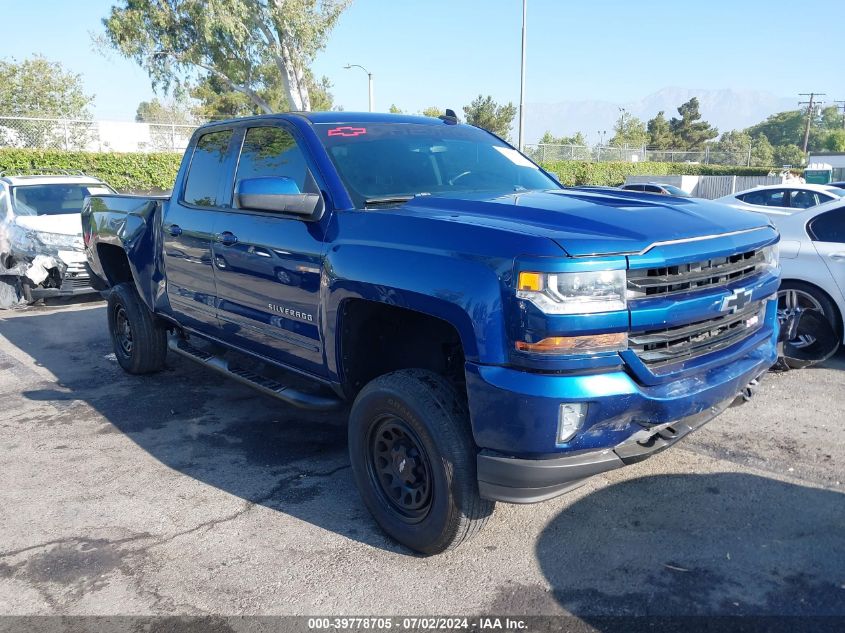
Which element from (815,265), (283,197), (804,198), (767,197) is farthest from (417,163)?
(767,197)

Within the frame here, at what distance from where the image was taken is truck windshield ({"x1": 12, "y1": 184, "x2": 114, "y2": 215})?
34.8 feet

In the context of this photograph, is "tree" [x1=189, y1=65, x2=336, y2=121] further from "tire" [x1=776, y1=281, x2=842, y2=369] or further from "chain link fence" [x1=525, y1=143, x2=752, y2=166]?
"tire" [x1=776, y1=281, x2=842, y2=369]

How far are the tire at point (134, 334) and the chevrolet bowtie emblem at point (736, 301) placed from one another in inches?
181

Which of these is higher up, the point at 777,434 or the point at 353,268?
the point at 353,268

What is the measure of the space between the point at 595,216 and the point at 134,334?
4.39 meters

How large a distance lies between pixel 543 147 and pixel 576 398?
35.4 meters

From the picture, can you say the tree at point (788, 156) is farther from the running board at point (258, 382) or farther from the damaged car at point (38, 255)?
the running board at point (258, 382)

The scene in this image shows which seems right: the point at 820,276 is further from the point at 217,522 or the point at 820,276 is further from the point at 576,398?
the point at 217,522

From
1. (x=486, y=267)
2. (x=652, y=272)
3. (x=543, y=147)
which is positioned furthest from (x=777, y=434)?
(x=543, y=147)

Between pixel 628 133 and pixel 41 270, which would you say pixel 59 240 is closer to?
pixel 41 270

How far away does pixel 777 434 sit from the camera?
4.67 meters

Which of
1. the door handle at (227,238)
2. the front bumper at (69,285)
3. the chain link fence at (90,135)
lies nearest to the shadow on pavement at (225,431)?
the door handle at (227,238)

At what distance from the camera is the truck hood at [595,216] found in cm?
280

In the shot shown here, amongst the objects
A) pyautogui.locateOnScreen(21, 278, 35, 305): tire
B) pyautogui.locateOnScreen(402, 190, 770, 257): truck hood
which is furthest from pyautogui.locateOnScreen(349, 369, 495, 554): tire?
pyautogui.locateOnScreen(21, 278, 35, 305): tire
